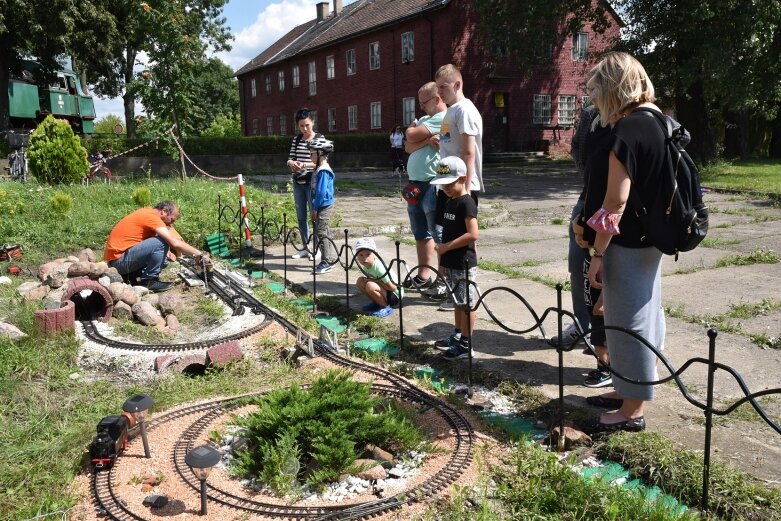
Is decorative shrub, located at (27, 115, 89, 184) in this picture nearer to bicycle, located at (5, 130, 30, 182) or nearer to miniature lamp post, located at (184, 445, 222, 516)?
bicycle, located at (5, 130, 30, 182)

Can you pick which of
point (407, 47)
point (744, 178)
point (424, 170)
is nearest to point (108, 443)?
point (424, 170)

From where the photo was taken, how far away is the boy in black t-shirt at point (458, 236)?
457 centimetres

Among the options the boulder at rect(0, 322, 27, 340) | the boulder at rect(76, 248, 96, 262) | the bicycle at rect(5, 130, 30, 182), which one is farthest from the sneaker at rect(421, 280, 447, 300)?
the bicycle at rect(5, 130, 30, 182)

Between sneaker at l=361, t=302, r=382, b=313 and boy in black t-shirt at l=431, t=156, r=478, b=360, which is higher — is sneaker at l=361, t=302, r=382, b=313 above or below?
below

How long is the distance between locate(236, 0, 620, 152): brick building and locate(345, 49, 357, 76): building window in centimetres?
9

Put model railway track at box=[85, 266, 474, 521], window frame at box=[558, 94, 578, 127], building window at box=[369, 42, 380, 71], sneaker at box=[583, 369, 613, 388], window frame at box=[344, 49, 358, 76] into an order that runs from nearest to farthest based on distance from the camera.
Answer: model railway track at box=[85, 266, 474, 521], sneaker at box=[583, 369, 613, 388], window frame at box=[558, 94, 578, 127], building window at box=[369, 42, 380, 71], window frame at box=[344, 49, 358, 76]

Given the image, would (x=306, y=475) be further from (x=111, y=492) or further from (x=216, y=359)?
(x=216, y=359)

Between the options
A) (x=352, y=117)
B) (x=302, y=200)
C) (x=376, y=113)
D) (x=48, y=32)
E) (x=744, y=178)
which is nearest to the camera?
(x=302, y=200)

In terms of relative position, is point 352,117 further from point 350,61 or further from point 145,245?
point 145,245

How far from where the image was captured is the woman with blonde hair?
310cm

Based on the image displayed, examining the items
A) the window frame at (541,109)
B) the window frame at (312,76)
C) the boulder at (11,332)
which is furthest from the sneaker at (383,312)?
the window frame at (312,76)

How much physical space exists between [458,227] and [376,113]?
101 ft

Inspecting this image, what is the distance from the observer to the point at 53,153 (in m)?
12.7

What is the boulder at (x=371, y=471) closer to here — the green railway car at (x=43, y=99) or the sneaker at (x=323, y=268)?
the sneaker at (x=323, y=268)
